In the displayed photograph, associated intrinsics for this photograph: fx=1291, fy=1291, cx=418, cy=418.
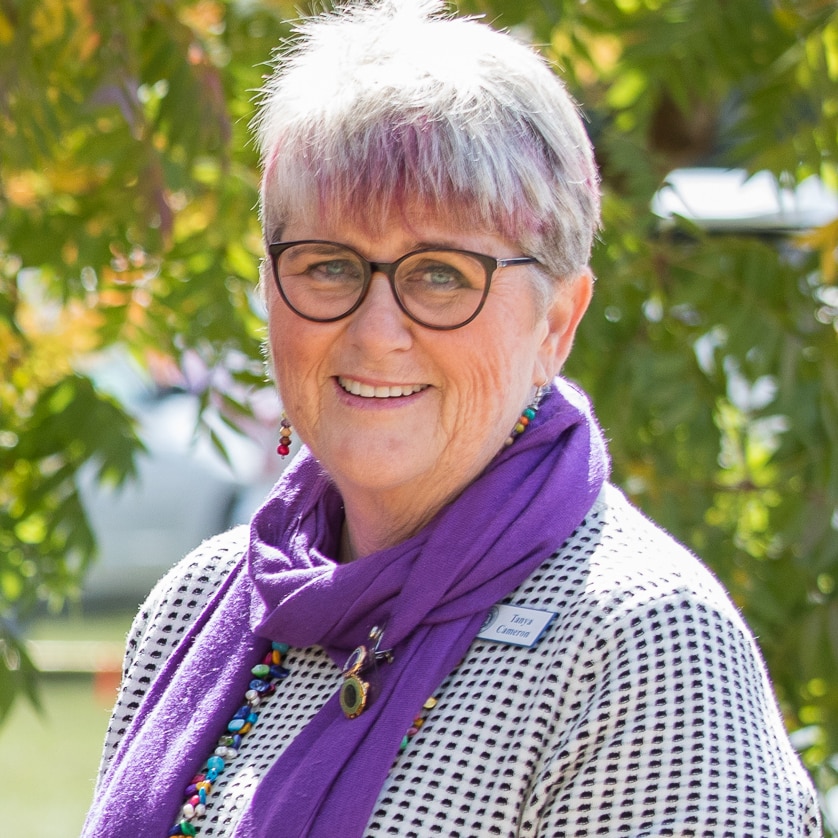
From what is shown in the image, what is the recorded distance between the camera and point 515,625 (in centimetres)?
158

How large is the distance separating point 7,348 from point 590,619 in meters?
2.14

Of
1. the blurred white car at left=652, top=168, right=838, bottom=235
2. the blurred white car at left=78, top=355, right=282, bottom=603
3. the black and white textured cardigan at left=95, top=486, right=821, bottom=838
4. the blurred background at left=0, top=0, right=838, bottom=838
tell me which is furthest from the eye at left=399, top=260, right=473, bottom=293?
the blurred white car at left=78, top=355, right=282, bottom=603

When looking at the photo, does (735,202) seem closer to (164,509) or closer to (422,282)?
(164,509)

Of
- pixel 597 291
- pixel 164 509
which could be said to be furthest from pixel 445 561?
pixel 164 509

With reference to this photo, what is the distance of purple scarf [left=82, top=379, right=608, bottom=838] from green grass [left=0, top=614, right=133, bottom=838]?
3974mm

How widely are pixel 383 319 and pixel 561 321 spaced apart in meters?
0.29

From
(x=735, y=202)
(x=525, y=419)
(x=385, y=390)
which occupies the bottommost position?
(x=735, y=202)

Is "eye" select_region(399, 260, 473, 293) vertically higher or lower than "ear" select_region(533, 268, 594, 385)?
higher

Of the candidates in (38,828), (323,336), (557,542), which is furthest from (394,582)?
(38,828)

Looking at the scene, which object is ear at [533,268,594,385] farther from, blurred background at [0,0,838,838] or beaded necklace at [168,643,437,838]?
blurred background at [0,0,838,838]

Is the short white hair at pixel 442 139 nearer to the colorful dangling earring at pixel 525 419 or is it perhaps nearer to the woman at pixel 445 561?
the woman at pixel 445 561

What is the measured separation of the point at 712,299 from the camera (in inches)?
124

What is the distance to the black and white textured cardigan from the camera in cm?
138

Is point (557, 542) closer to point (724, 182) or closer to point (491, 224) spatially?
point (491, 224)
